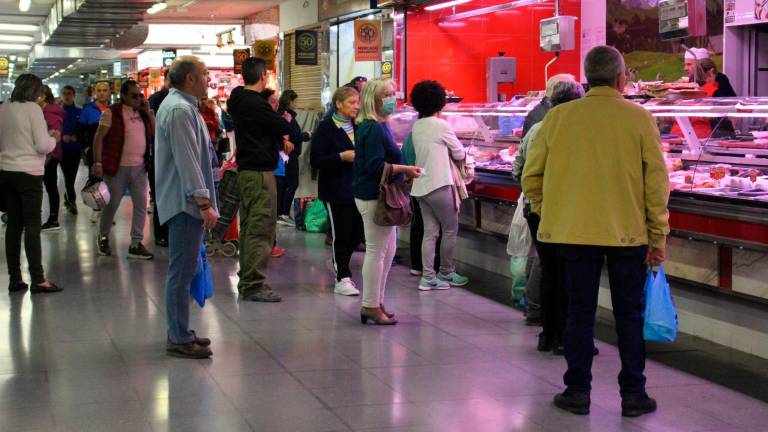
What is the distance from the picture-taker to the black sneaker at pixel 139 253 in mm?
9422

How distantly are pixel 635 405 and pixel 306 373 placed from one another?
1.67 metres

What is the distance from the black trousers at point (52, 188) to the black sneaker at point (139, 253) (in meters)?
2.91

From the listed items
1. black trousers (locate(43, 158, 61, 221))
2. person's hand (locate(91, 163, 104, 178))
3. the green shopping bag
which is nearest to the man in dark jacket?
person's hand (locate(91, 163, 104, 178))

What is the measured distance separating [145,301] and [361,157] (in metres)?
2.03

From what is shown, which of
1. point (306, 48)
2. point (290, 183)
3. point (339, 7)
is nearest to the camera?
point (290, 183)

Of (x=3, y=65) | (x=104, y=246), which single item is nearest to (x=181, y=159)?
(x=104, y=246)

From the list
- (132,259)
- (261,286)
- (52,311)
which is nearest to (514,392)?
(261,286)

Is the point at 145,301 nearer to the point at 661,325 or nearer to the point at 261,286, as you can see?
the point at 261,286

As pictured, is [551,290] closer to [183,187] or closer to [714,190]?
[714,190]

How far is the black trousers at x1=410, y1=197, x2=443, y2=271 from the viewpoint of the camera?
857 cm

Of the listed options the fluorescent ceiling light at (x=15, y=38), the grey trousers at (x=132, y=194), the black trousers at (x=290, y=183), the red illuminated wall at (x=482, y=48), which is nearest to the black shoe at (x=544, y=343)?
the grey trousers at (x=132, y=194)

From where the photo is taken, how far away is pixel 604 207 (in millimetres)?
4457

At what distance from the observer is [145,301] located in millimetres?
7348

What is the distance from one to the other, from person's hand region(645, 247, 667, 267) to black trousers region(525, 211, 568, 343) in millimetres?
934
